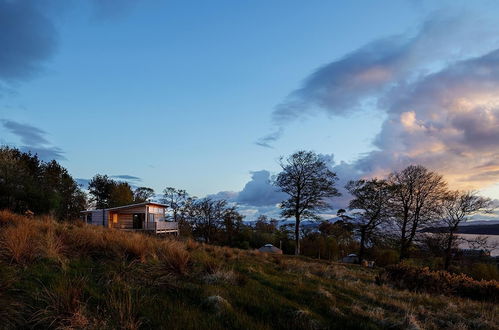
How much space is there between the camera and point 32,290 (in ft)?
15.7

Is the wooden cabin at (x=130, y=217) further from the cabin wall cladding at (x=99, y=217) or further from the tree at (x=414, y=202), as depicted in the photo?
the tree at (x=414, y=202)

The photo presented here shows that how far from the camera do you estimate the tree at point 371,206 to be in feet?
116

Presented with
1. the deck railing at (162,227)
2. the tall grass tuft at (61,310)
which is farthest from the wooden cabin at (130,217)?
the tall grass tuft at (61,310)

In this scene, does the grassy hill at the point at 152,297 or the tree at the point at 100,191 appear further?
the tree at the point at 100,191

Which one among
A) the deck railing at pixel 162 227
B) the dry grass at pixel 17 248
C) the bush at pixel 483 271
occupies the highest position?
the dry grass at pixel 17 248

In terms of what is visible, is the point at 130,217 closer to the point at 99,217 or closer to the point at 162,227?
the point at 99,217

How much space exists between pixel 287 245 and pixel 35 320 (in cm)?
5409

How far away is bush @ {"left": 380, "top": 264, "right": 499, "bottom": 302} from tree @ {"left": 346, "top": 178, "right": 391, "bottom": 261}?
2316 centimetres

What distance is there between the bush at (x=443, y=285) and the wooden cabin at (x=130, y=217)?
30123mm

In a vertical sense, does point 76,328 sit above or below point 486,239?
above

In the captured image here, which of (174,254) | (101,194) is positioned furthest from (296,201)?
(101,194)

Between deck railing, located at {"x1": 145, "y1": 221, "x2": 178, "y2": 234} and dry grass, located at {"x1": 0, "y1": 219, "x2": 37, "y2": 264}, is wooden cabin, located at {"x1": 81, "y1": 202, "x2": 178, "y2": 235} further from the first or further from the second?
dry grass, located at {"x1": 0, "y1": 219, "x2": 37, "y2": 264}

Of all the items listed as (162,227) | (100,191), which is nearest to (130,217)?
(162,227)

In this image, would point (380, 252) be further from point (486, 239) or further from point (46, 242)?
point (46, 242)
